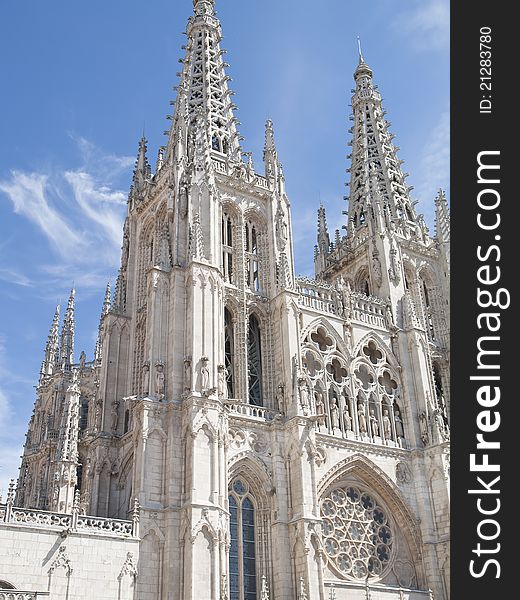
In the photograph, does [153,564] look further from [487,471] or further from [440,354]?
[440,354]

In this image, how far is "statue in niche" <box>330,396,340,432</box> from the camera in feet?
102

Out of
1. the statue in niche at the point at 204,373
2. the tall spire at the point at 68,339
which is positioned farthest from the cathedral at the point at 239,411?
the tall spire at the point at 68,339

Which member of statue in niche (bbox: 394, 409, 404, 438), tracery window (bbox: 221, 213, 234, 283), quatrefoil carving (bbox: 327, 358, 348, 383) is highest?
tracery window (bbox: 221, 213, 234, 283)

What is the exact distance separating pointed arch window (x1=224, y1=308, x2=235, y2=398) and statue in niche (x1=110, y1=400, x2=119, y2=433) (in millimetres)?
5261

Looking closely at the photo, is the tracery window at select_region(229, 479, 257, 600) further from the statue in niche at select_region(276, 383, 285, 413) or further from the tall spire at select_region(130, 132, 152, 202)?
the tall spire at select_region(130, 132, 152, 202)

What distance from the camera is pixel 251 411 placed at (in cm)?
2864

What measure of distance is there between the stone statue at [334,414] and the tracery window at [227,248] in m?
7.34

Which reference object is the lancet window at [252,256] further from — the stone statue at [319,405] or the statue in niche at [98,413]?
the statue in niche at [98,413]

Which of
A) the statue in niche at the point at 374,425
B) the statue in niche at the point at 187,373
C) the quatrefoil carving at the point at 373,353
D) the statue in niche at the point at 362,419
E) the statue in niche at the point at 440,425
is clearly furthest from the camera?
the quatrefoil carving at the point at 373,353

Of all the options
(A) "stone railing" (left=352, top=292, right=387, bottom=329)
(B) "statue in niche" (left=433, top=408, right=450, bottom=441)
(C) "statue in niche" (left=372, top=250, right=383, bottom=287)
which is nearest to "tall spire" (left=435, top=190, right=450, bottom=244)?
(C) "statue in niche" (left=372, top=250, right=383, bottom=287)

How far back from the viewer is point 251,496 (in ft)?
89.8

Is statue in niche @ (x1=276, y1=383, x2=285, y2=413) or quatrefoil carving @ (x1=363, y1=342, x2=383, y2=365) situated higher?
quatrefoil carving @ (x1=363, y1=342, x2=383, y2=365)

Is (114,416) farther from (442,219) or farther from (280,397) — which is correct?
(442,219)

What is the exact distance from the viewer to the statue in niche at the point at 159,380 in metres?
26.5
